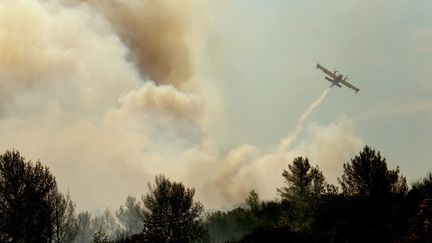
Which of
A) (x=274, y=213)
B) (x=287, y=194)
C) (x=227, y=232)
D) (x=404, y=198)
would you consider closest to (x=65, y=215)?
(x=287, y=194)

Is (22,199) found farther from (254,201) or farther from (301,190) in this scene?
(254,201)

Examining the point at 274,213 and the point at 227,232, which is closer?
the point at 274,213

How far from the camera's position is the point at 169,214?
3372 cm

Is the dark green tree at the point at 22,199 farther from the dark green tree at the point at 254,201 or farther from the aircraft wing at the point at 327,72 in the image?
the aircraft wing at the point at 327,72

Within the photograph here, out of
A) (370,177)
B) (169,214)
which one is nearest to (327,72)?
(370,177)

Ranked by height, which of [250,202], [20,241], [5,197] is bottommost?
[20,241]

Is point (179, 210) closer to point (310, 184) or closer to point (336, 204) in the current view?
point (336, 204)

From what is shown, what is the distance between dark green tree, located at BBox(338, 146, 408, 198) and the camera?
3728cm

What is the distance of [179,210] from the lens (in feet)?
112

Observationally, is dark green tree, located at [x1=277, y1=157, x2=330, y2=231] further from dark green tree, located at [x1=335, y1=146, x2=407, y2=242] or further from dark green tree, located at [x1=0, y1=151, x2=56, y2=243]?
dark green tree, located at [x1=0, y1=151, x2=56, y2=243]

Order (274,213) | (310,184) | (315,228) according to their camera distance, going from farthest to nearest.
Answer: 1. (274,213)
2. (310,184)
3. (315,228)

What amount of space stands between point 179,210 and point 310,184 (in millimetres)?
17104

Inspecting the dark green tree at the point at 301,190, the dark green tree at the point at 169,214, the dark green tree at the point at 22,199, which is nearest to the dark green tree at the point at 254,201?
the dark green tree at the point at 301,190

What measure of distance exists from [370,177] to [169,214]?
1855 cm
